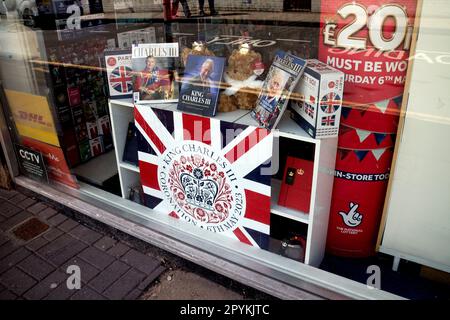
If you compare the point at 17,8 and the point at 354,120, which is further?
the point at 17,8

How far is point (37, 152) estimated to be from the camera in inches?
133

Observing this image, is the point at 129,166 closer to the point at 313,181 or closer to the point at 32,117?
the point at 32,117

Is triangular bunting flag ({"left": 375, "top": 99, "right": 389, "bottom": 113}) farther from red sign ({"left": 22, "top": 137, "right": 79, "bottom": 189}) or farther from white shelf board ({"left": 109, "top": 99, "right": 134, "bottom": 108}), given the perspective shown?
red sign ({"left": 22, "top": 137, "right": 79, "bottom": 189})

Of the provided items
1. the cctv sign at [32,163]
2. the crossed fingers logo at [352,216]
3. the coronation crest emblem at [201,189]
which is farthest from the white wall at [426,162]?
the cctv sign at [32,163]

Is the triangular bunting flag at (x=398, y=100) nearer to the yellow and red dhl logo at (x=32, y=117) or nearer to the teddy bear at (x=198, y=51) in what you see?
the teddy bear at (x=198, y=51)

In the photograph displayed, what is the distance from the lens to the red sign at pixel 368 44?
206 centimetres

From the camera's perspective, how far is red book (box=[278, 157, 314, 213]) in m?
2.43

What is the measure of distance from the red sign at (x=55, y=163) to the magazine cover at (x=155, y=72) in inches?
40.7

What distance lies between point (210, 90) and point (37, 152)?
6.05 feet

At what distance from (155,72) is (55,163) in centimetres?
134

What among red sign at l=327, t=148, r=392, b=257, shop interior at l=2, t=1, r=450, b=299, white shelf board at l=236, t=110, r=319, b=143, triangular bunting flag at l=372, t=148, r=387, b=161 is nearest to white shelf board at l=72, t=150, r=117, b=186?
shop interior at l=2, t=1, r=450, b=299

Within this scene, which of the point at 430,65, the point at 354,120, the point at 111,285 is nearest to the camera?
the point at 430,65

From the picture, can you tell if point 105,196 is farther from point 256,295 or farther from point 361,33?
point 361,33
